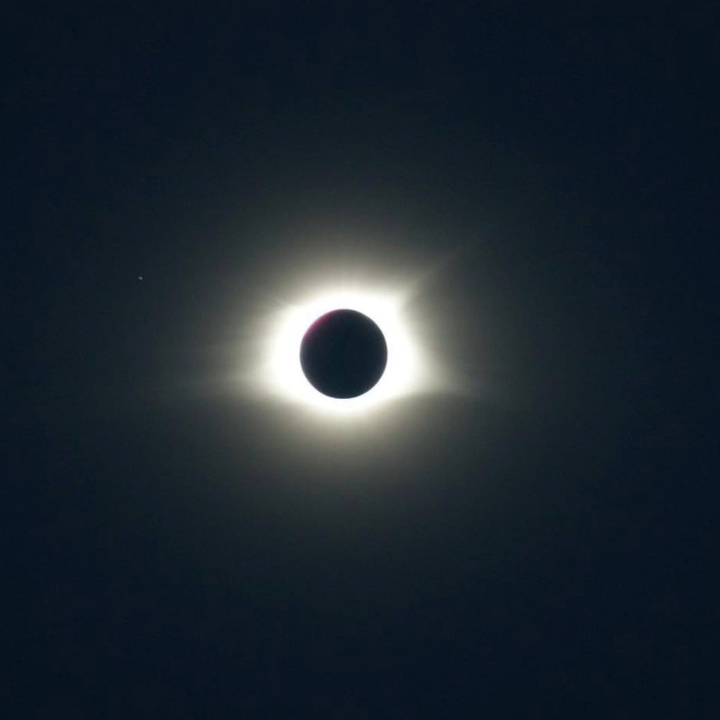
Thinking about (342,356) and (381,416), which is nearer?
(342,356)

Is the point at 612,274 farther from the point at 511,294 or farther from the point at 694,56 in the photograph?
the point at 694,56

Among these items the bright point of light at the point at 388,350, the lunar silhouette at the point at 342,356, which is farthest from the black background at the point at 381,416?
the lunar silhouette at the point at 342,356

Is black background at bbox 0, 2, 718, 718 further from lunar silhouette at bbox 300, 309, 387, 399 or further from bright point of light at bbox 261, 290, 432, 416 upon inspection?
lunar silhouette at bbox 300, 309, 387, 399

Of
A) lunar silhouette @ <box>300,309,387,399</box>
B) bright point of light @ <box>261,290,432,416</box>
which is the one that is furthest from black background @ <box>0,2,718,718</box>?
lunar silhouette @ <box>300,309,387,399</box>

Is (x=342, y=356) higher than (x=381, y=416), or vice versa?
(x=342, y=356)

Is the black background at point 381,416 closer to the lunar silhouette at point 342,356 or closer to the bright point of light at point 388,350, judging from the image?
the bright point of light at point 388,350
